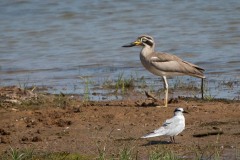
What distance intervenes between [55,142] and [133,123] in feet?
4.55

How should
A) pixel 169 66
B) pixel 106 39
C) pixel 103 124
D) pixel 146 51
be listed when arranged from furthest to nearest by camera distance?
pixel 106 39, pixel 146 51, pixel 169 66, pixel 103 124

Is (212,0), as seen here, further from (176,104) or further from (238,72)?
(176,104)

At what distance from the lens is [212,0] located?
2438 cm

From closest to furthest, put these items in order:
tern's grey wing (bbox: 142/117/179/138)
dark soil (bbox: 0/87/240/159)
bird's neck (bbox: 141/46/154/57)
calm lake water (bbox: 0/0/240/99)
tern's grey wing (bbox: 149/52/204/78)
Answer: tern's grey wing (bbox: 142/117/179/138) < dark soil (bbox: 0/87/240/159) < tern's grey wing (bbox: 149/52/204/78) < bird's neck (bbox: 141/46/154/57) < calm lake water (bbox: 0/0/240/99)

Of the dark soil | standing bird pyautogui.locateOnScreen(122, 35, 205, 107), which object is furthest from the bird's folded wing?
the dark soil

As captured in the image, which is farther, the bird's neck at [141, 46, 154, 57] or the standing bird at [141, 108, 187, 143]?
the bird's neck at [141, 46, 154, 57]

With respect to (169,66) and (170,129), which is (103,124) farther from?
(169,66)

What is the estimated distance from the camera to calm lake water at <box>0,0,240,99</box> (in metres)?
15.8

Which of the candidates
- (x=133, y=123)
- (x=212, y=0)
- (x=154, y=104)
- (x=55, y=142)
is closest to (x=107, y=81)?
(x=154, y=104)

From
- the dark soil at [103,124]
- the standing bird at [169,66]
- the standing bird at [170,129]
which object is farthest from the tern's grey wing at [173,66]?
the standing bird at [170,129]

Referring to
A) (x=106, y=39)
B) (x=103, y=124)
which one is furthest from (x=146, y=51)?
(x=106, y=39)

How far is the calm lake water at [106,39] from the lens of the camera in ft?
51.8

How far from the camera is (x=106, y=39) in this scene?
20078 millimetres

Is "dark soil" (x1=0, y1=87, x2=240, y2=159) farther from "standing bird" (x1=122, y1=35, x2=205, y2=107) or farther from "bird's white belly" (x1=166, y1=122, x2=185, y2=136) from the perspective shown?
"standing bird" (x1=122, y1=35, x2=205, y2=107)
